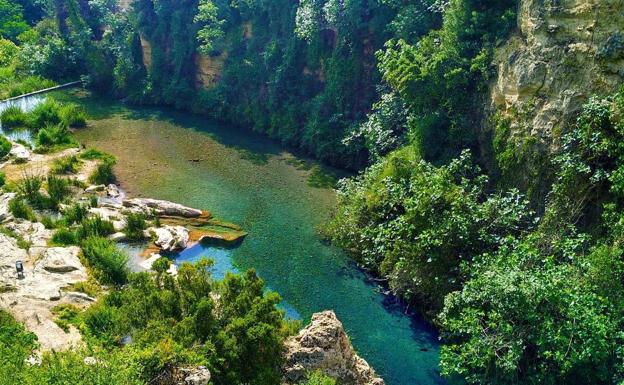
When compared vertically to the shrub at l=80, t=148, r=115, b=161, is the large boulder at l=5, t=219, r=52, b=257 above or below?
below

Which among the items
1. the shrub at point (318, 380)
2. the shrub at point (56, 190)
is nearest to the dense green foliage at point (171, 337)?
the shrub at point (318, 380)

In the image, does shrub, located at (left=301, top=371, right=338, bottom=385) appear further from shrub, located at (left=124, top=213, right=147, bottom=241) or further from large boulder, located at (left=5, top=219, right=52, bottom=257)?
shrub, located at (left=124, top=213, right=147, bottom=241)

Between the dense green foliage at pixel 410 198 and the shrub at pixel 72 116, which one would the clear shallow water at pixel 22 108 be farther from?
the shrub at pixel 72 116

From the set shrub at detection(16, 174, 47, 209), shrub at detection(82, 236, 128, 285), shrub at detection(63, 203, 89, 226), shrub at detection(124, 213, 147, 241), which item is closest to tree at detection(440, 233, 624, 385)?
shrub at detection(82, 236, 128, 285)

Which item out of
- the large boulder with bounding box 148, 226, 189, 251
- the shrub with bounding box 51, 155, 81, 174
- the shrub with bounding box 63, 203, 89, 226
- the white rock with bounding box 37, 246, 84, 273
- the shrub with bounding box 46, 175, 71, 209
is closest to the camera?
the white rock with bounding box 37, 246, 84, 273

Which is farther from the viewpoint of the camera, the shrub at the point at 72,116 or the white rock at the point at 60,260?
the shrub at the point at 72,116
